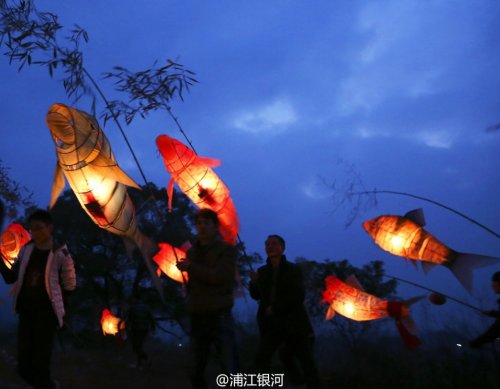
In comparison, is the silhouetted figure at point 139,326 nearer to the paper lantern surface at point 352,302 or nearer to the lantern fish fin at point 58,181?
the paper lantern surface at point 352,302

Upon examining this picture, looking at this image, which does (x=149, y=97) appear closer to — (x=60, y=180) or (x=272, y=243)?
(x=60, y=180)

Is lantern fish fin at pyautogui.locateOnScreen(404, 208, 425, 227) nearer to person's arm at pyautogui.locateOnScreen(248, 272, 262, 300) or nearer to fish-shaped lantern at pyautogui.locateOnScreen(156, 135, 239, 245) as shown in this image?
fish-shaped lantern at pyautogui.locateOnScreen(156, 135, 239, 245)

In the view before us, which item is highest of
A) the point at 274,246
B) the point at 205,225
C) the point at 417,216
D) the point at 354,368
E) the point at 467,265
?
the point at 417,216

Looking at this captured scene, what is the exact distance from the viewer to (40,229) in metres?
3.65

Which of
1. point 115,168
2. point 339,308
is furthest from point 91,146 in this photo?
point 339,308

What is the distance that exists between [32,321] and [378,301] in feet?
13.4

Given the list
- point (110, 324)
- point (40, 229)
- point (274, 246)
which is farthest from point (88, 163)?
point (110, 324)

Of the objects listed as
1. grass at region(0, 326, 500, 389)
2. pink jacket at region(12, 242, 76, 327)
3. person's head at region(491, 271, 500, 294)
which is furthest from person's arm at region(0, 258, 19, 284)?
person's head at region(491, 271, 500, 294)

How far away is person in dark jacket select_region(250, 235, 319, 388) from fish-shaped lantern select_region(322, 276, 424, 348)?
5.93ft

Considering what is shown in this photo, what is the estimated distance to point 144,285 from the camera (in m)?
18.5

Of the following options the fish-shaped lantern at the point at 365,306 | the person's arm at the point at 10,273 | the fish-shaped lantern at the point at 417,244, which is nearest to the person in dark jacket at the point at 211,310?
the person's arm at the point at 10,273

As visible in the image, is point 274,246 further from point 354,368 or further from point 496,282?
point 354,368

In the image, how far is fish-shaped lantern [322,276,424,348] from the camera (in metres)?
5.76

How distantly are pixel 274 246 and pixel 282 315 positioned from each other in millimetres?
583
